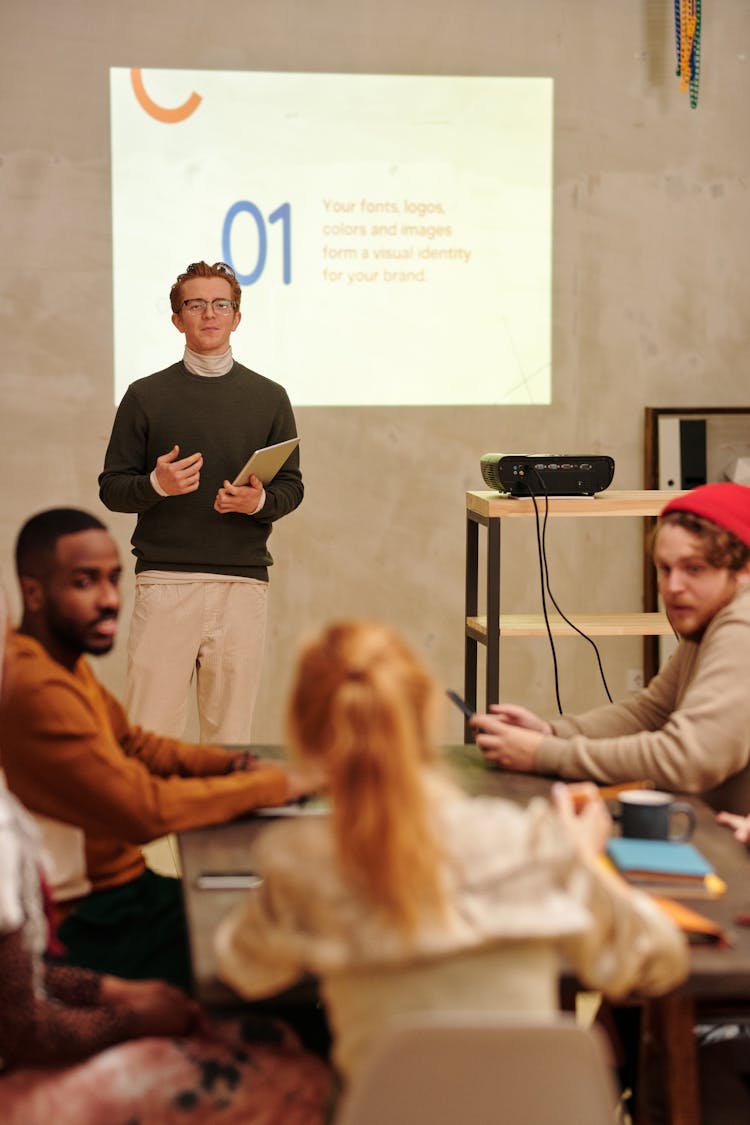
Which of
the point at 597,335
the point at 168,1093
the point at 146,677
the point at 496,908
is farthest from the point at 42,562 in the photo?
the point at 597,335

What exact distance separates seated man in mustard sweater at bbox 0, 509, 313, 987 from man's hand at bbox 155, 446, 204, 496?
149 centimetres

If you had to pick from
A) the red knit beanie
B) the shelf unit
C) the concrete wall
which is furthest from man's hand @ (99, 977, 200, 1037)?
the concrete wall

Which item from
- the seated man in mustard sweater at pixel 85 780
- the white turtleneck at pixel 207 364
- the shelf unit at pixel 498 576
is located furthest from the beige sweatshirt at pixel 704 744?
the white turtleneck at pixel 207 364

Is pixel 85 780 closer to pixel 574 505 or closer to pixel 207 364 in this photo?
pixel 207 364

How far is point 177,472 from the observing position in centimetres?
369

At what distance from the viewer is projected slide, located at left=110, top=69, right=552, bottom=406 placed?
16.2 feet

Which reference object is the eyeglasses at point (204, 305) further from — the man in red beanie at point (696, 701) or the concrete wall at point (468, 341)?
the man in red beanie at point (696, 701)

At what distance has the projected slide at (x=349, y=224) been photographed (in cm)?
495

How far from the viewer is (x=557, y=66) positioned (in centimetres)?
508

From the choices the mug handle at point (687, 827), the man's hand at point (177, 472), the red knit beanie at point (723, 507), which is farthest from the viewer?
the man's hand at point (177, 472)

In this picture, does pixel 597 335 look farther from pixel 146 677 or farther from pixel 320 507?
pixel 146 677

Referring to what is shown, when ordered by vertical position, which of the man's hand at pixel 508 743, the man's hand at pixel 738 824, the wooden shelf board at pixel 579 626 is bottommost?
the man's hand at pixel 738 824

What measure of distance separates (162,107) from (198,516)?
1.79 meters

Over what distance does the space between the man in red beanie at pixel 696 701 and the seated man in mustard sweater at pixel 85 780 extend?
20.4 inches
